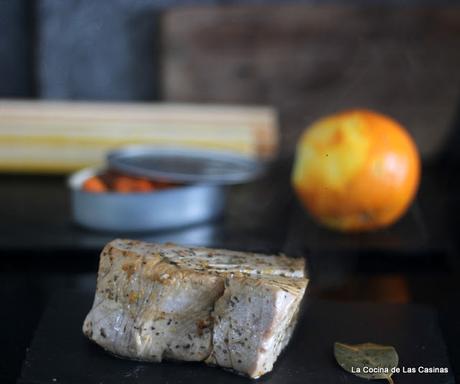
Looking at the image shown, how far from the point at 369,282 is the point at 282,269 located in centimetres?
38

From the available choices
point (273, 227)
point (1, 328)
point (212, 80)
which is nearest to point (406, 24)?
point (212, 80)

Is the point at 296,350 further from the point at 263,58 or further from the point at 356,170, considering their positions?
the point at 263,58

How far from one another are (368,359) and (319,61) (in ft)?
4.67

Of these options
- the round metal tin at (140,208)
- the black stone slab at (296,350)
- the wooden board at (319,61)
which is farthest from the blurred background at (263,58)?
the black stone slab at (296,350)

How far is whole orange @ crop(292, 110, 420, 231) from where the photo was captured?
1.70m

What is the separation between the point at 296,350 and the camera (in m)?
1.27

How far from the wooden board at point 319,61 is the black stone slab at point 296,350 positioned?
1.18 metres

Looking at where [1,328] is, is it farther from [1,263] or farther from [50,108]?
[50,108]

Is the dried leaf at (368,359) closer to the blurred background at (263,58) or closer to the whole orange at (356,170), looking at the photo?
the whole orange at (356,170)

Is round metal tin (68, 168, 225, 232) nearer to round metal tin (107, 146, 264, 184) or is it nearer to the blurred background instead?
round metal tin (107, 146, 264, 184)

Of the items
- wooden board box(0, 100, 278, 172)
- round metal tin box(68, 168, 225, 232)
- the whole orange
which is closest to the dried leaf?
the whole orange

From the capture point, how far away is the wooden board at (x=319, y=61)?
2500 millimetres

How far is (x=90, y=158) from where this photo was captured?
219 centimetres

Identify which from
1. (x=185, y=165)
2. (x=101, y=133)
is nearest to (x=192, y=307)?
(x=185, y=165)
